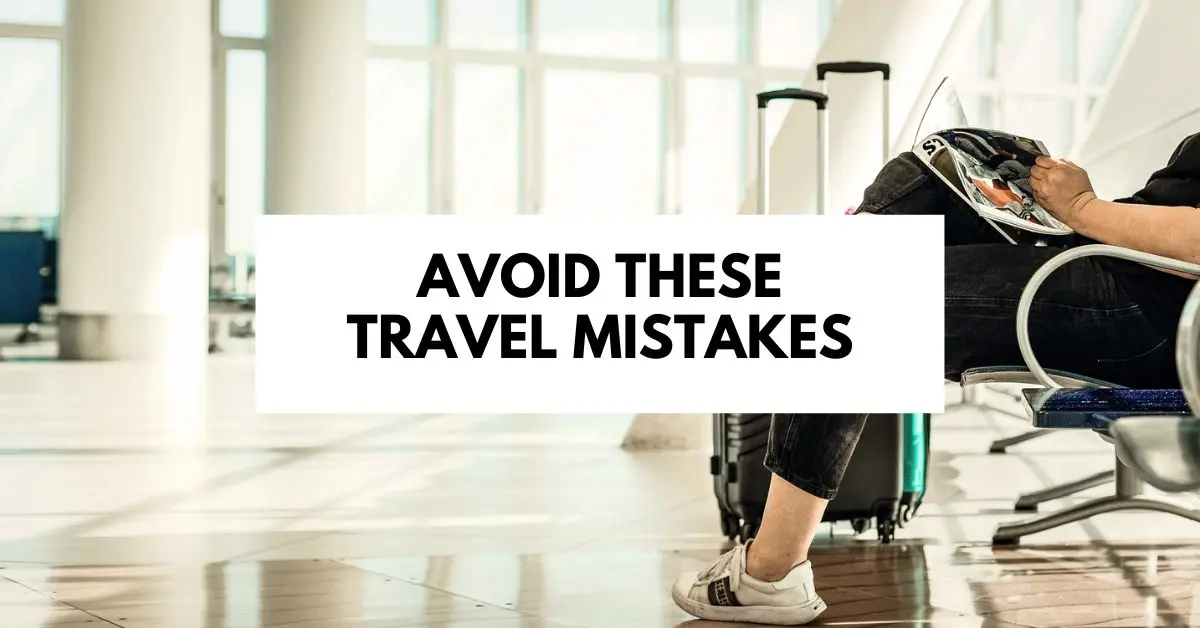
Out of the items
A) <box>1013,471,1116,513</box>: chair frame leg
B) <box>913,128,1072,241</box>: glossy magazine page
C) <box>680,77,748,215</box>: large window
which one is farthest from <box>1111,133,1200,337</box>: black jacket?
<box>680,77,748,215</box>: large window

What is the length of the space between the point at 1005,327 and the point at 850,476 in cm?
100

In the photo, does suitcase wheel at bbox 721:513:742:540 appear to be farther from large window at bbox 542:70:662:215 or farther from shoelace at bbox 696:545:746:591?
large window at bbox 542:70:662:215

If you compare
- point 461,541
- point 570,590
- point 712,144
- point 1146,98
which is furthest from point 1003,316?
point 712,144

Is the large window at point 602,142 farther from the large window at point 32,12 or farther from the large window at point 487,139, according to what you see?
the large window at point 32,12

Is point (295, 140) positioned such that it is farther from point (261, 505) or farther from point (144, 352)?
point (261, 505)

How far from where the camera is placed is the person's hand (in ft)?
6.78

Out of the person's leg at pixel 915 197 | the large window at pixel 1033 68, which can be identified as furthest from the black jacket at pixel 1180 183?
the large window at pixel 1033 68

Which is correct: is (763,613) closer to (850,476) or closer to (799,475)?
(799,475)

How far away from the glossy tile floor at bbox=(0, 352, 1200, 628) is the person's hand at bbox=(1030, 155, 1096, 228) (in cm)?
64

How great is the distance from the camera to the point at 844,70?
3.28 meters

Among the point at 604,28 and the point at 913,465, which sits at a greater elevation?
the point at 604,28

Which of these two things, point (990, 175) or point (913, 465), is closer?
point (990, 175)

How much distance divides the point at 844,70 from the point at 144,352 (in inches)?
279

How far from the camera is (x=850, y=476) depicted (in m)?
2.92
